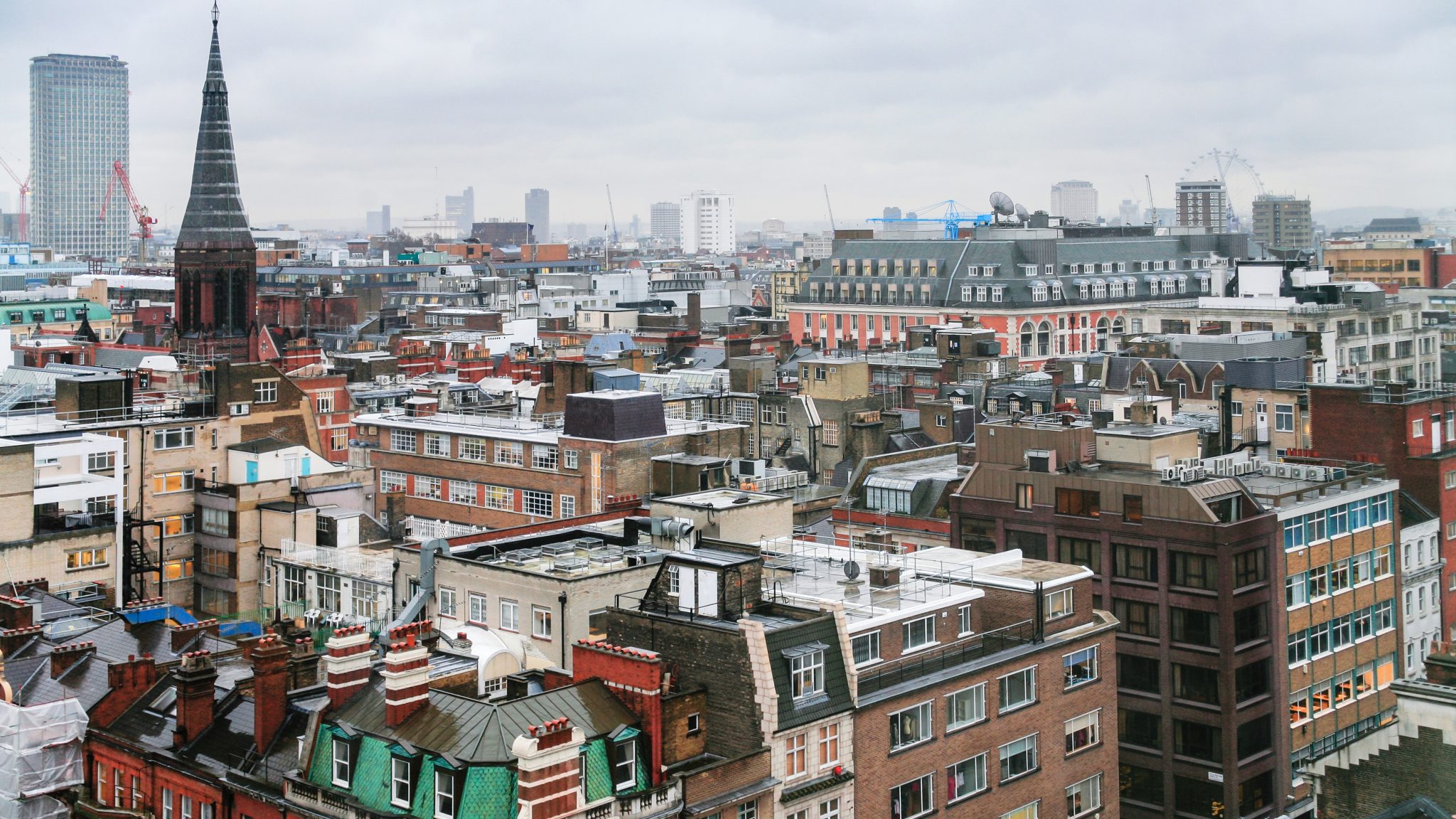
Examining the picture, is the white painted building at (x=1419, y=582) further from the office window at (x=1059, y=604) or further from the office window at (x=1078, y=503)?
the office window at (x=1059, y=604)

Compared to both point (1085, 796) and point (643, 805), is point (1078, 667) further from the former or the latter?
point (643, 805)

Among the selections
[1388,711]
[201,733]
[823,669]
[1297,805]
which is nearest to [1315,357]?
[1388,711]

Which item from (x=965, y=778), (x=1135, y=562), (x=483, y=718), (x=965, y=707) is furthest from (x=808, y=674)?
(x=1135, y=562)

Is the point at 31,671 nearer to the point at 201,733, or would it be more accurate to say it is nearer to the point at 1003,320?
the point at 201,733

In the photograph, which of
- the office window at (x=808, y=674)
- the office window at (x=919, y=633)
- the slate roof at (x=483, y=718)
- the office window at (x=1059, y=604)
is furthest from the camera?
the office window at (x=1059, y=604)

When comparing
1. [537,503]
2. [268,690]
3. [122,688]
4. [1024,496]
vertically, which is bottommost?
[122,688]

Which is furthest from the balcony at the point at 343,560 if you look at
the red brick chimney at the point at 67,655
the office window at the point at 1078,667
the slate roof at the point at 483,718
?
the office window at the point at 1078,667
